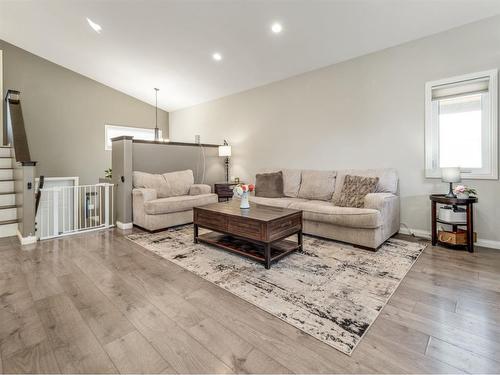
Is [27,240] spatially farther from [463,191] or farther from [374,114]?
[463,191]

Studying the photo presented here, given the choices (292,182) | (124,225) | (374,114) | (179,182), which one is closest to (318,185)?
(292,182)

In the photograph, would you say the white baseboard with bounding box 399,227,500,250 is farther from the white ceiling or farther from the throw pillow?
the white ceiling

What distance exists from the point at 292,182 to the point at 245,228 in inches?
76.9

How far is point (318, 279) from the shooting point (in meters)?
2.29

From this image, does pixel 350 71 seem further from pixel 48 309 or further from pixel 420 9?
pixel 48 309

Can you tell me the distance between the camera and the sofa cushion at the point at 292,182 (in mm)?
4359

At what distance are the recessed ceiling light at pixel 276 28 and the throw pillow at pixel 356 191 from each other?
230cm

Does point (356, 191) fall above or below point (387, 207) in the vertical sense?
above

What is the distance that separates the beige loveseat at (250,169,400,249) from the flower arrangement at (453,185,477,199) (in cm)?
67

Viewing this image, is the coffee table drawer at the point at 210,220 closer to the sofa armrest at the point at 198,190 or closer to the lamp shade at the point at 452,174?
the sofa armrest at the point at 198,190

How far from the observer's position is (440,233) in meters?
3.15

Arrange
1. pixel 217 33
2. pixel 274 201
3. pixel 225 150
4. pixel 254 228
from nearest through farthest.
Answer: pixel 254 228 < pixel 217 33 < pixel 274 201 < pixel 225 150

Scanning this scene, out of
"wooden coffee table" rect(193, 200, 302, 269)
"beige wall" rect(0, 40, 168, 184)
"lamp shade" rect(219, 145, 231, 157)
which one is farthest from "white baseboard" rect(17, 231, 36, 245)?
"lamp shade" rect(219, 145, 231, 157)

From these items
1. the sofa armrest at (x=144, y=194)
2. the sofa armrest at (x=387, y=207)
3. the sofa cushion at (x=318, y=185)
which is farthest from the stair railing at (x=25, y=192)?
the sofa armrest at (x=387, y=207)
